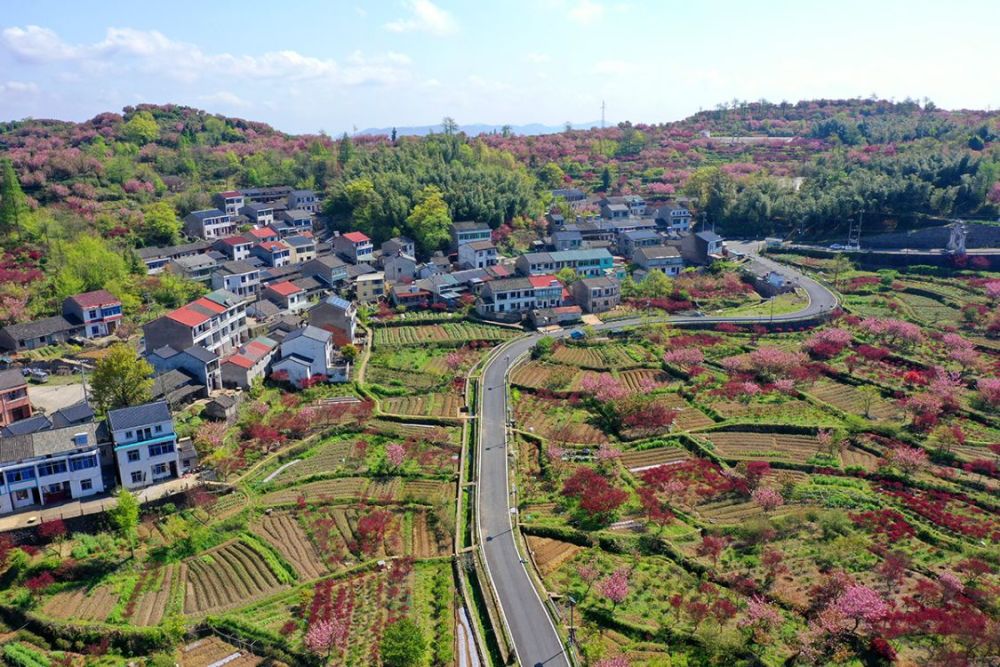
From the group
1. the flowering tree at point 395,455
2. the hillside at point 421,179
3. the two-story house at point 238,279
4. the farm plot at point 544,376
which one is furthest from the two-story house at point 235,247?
the flowering tree at point 395,455

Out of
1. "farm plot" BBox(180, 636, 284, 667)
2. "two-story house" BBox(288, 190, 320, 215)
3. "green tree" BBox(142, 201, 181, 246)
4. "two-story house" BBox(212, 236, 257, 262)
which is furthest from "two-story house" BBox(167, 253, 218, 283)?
"farm plot" BBox(180, 636, 284, 667)

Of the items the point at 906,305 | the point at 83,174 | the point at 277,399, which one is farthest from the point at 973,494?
the point at 83,174

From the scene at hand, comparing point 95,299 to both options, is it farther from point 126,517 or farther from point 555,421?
point 555,421

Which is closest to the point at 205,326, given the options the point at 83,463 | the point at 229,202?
the point at 83,463

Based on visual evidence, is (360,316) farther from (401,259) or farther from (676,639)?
(676,639)

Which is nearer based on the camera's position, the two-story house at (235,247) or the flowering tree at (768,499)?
the flowering tree at (768,499)

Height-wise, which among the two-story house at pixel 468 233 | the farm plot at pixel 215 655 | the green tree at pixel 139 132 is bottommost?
the farm plot at pixel 215 655

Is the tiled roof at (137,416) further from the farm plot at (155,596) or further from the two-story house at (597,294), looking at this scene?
the two-story house at (597,294)
